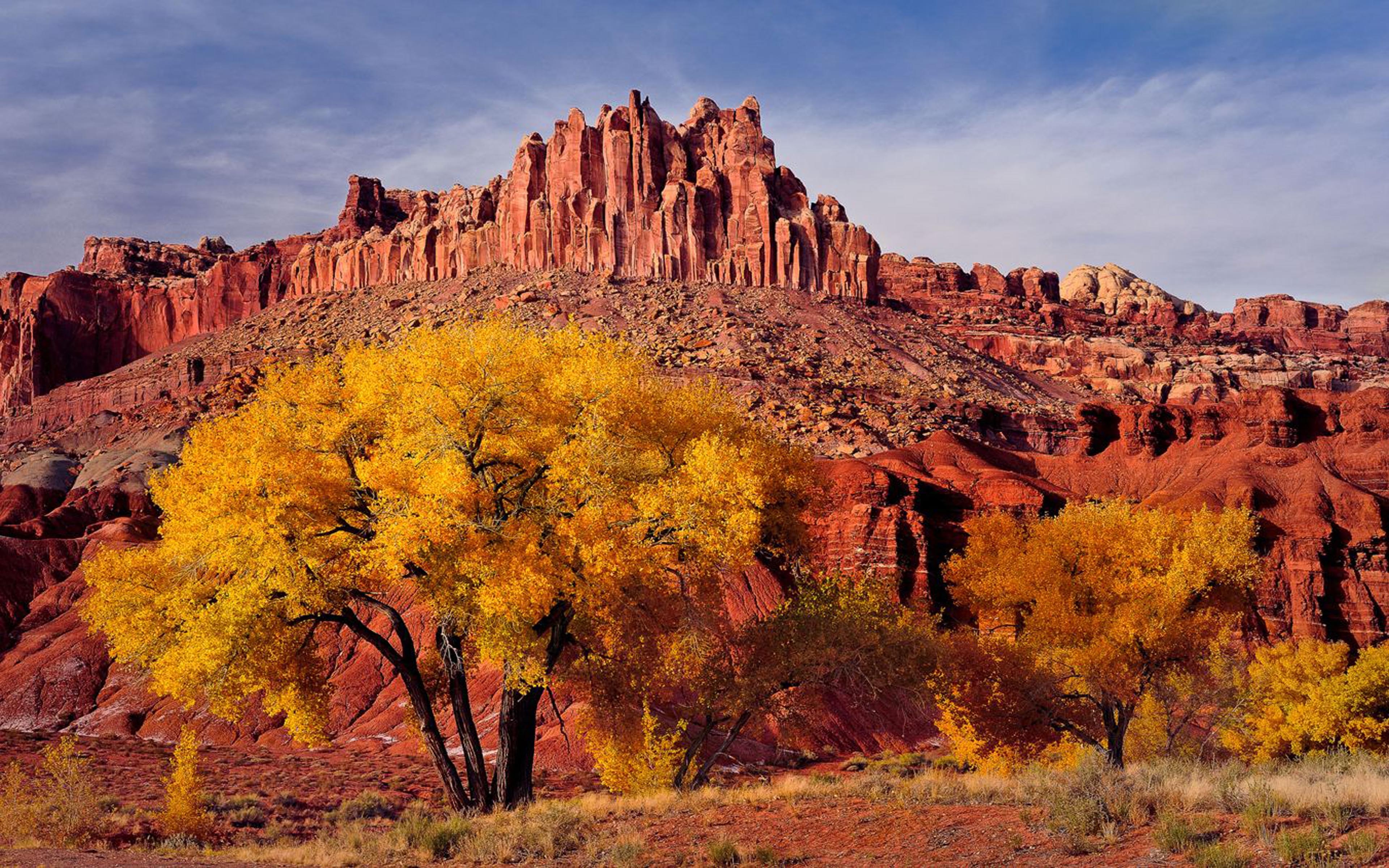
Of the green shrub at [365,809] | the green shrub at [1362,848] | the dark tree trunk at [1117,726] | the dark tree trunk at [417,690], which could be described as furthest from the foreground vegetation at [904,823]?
the dark tree trunk at [1117,726]

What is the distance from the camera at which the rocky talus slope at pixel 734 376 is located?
59094 millimetres

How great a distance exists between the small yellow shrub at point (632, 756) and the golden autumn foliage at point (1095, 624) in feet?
24.4

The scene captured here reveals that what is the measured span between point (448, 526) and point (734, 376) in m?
79.8

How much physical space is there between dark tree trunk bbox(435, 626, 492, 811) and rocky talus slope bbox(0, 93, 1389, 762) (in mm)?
7414

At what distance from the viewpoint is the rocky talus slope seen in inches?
2327

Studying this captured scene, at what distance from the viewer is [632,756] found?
21.9 meters

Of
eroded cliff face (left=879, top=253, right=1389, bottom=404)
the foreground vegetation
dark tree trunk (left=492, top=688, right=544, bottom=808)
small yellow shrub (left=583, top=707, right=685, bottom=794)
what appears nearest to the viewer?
the foreground vegetation

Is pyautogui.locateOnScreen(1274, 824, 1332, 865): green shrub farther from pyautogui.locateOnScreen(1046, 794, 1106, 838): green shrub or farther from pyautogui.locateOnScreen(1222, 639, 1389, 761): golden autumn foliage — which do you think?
pyautogui.locateOnScreen(1222, 639, 1389, 761): golden autumn foliage

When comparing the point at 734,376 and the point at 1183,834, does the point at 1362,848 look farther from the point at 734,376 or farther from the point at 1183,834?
the point at 734,376

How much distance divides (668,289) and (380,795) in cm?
10716

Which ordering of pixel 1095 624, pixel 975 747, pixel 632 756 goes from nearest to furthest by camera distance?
1. pixel 632 756
2. pixel 1095 624
3. pixel 975 747

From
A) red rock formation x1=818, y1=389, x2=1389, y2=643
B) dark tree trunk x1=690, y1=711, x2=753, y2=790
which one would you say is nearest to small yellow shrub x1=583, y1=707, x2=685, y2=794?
dark tree trunk x1=690, y1=711, x2=753, y2=790

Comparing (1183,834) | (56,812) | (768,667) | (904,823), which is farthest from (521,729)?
(1183,834)

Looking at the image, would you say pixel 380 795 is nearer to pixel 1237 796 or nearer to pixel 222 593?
pixel 222 593
